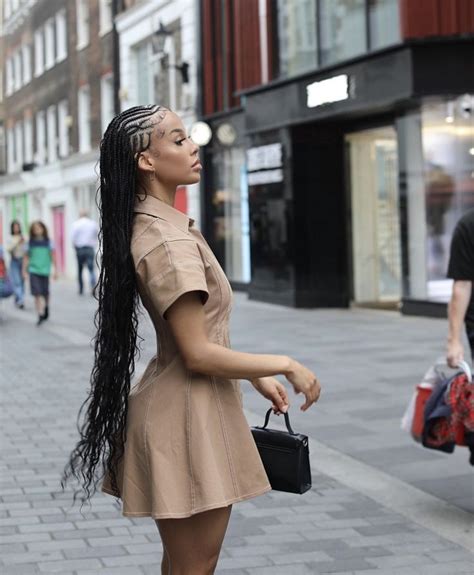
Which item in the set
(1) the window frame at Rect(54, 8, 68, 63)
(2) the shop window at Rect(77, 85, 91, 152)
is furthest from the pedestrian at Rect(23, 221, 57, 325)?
(1) the window frame at Rect(54, 8, 68, 63)

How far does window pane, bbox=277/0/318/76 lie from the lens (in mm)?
17547

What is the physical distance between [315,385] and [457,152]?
13140 mm

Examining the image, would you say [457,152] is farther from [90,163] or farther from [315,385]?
[90,163]

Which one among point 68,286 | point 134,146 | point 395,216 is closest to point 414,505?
point 134,146

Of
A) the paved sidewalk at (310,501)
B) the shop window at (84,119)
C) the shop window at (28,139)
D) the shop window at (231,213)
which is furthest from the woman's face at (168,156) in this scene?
the shop window at (28,139)

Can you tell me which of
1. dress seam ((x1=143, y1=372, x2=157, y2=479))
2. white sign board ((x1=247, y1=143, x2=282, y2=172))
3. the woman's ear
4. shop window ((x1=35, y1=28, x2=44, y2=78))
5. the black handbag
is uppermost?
shop window ((x1=35, y1=28, x2=44, y2=78))

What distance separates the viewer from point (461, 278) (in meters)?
5.48

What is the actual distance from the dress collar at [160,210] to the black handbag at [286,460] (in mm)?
554

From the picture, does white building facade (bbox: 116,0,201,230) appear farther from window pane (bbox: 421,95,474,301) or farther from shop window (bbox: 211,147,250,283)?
window pane (bbox: 421,95,474,301)

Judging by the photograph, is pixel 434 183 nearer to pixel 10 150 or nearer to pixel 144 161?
pixel 144 161

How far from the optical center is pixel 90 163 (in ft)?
106

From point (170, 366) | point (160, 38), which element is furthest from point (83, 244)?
point (170, 366)

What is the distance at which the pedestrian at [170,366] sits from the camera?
9.00 feet

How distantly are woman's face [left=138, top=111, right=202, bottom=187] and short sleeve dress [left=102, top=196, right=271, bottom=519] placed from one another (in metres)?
0.07
